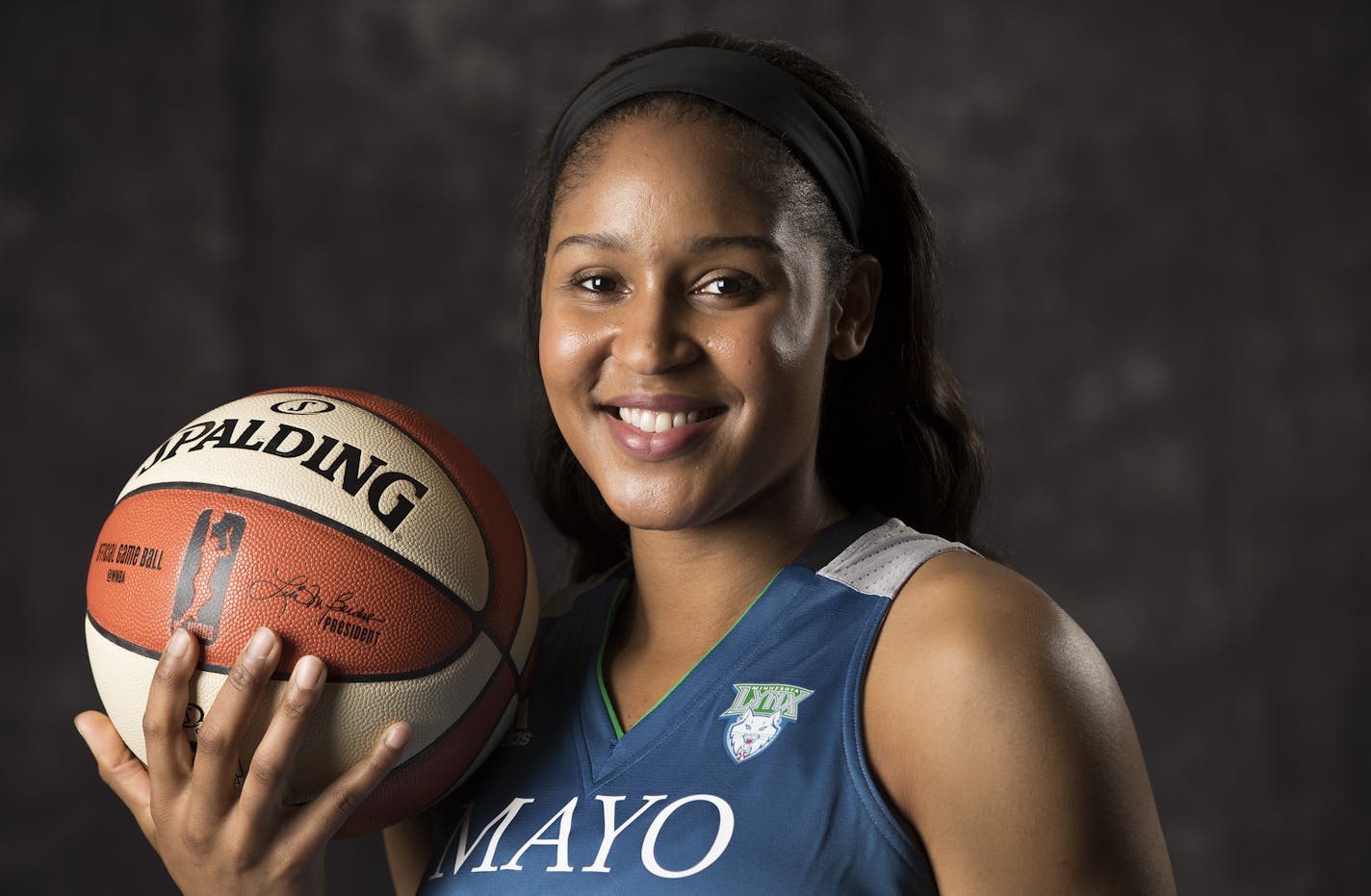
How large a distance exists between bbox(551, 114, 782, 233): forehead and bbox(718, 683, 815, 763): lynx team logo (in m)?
0.46

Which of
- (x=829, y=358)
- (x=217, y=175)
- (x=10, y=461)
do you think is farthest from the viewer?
(x=217, y=175)

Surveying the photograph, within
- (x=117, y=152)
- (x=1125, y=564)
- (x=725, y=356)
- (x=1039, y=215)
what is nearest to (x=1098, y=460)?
(x=1125, y=564)

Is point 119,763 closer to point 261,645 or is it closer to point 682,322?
point 261,645

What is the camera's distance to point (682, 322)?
57.7 inches

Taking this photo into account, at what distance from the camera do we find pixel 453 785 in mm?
1533

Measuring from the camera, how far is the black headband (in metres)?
→ 1.54

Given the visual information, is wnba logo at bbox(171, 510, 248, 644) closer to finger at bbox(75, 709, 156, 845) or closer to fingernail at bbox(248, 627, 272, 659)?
fingernail at bbox(248, 627, 272, 659)

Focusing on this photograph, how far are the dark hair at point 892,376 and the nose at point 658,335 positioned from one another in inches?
11.1

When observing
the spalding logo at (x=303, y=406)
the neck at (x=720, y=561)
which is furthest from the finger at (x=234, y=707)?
the neck at (x=720, y=561)

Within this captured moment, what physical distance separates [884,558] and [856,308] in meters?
0.31

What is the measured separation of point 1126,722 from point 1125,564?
1.81 m

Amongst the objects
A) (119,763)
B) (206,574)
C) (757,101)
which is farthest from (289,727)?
(757,101)

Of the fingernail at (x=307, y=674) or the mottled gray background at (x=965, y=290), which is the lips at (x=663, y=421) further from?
the mottled gray background at (x=965, y=290)

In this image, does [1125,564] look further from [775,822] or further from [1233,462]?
[775,822]
